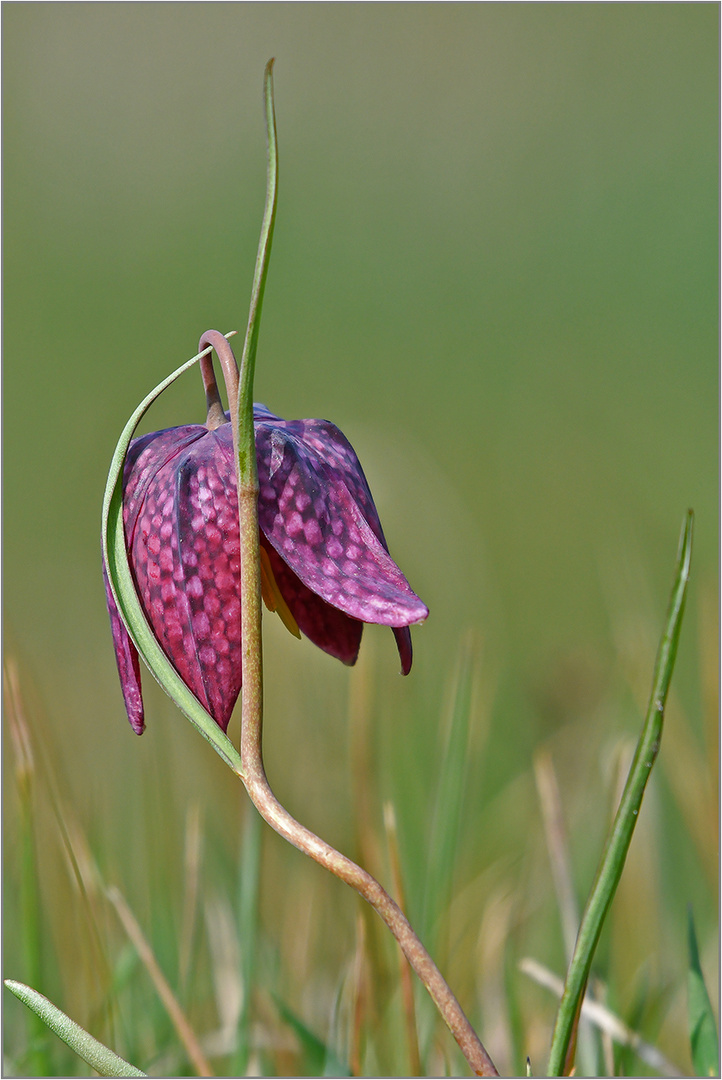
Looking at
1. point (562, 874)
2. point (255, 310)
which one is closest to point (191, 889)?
point (562, 874)

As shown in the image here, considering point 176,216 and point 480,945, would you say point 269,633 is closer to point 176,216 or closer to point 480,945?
point 480,945

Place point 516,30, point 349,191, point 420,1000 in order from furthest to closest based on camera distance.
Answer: point 349,191, point 516,30, point 420,1000

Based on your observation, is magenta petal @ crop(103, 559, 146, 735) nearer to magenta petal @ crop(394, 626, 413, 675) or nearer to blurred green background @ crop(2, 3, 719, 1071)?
magenta petal @ crop(394, 626, 413, 675)

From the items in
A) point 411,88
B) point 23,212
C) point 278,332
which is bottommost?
point 278,332

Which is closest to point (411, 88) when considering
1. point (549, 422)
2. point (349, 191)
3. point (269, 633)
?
point (349, 191)

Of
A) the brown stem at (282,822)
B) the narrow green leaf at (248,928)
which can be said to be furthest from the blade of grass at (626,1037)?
the brown stem at (282,822)

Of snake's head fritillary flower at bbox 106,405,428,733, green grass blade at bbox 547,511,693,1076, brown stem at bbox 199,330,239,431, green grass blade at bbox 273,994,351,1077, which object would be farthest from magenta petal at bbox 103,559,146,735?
green grass blade at bbox 273,994,351,1077

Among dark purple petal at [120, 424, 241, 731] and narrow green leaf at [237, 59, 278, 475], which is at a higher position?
narrow green leaf at [237, 59, 278, 475]
